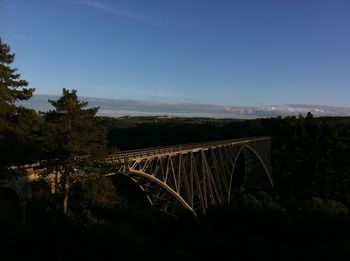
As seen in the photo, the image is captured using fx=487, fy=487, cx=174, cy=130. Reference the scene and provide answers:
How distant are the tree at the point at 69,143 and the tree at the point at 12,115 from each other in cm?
170

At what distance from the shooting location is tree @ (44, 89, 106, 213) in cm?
2691

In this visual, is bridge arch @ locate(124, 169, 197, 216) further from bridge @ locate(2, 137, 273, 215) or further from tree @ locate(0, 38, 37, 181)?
tree @ locate(0, 38, 37, 181)

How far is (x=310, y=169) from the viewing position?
3730 inches

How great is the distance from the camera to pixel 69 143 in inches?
1067

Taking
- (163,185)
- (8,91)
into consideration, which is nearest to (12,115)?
(8,91)

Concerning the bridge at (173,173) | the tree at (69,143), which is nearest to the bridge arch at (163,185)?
the bridge at (173,173)

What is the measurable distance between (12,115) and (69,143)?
6175mm

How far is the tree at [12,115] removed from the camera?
2711 cm

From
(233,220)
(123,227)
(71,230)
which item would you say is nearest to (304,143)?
(233,220)

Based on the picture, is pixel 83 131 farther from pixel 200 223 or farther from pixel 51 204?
pixel 200 223

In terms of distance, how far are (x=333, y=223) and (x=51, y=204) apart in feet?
106

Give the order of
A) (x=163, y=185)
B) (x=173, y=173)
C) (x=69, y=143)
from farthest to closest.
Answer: (x=173, y=173), (x=163, y=185), (x=69, y=143)

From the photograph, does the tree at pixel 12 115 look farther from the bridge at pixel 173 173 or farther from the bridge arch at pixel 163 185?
the bridge arch at pixel 163 185

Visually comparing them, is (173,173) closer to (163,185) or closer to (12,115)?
(163,185)
